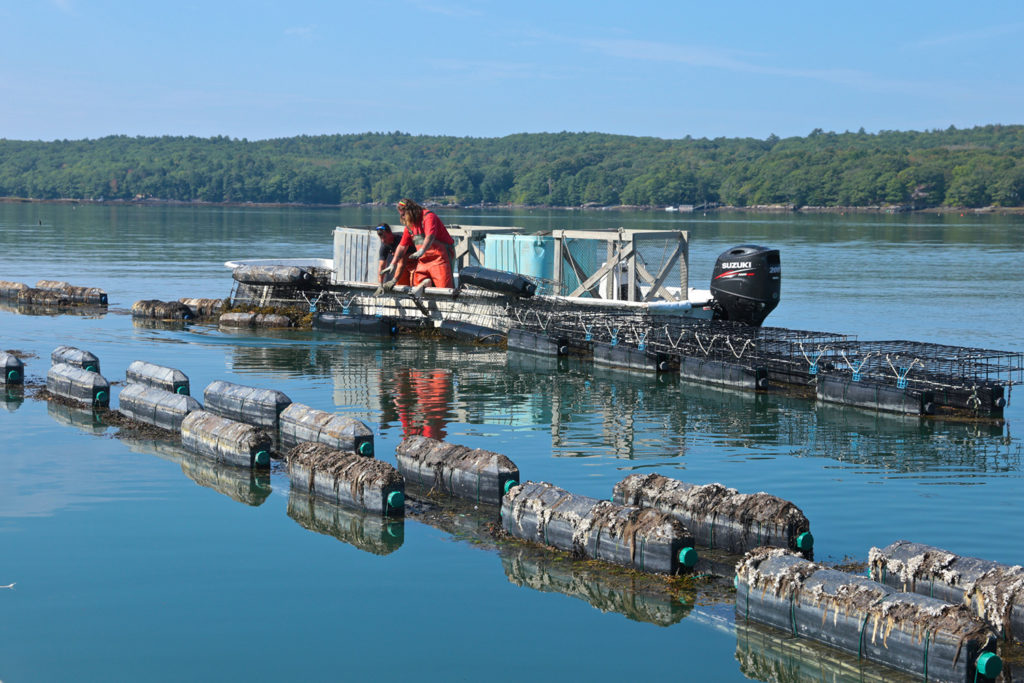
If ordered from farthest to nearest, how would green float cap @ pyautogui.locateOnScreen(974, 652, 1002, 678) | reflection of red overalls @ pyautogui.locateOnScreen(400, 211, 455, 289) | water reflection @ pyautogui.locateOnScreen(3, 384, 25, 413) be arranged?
reflection of red overalls @ pyautogui.locateOnScreen(400, 211, 455, 289) → water reflection @ pyautogui.locateOnScreen(3, 384, 25, 413) → green float cap @ pyautogui.locateOnScreen(974, 652, 1002, 678)

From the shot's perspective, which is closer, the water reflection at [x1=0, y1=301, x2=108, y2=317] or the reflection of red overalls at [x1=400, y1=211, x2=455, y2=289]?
the reflection of red overalls at [x1=400, y1=211, x2=455, y2=289]

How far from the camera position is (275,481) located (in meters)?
28.5

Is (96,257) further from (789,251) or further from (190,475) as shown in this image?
(190,475)

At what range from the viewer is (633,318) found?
157 feet

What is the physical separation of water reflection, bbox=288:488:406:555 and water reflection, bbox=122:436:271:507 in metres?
1.42

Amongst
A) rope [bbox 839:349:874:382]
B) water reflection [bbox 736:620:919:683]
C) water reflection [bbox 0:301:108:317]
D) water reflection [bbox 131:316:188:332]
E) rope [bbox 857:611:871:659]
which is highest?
rope [bbox 839:349:874:382]

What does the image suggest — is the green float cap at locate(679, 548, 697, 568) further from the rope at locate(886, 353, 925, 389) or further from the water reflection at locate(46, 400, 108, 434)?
the water reflection at locate(46, 400, 108, 434)

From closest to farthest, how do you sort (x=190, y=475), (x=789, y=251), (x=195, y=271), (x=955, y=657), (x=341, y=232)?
(x=955, y=657) < (x=190, y=475) < (x=341, y=232) < (x=195, y=271) < (x=789, y=251)

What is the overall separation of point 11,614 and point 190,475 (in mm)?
9444

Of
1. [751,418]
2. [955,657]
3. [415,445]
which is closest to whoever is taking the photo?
[955,657]

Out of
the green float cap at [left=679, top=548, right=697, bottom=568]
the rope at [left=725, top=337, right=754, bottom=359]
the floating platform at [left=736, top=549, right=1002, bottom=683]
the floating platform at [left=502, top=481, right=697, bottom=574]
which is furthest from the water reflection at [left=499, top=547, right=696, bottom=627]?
the rope at [left=725, top=337, right=754, bottom=359]

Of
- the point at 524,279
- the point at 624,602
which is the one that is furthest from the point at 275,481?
the point at 524,279

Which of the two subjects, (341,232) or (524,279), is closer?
(524,279)

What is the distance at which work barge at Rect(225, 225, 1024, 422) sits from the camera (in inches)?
1469
